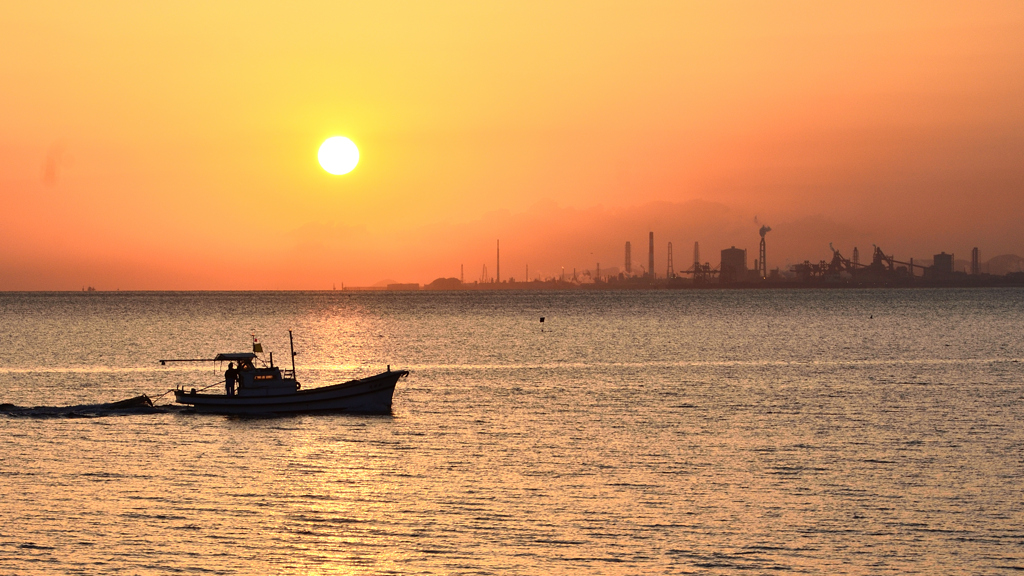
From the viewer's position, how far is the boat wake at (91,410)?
190 feet

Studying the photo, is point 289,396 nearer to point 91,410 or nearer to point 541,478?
point 91,410

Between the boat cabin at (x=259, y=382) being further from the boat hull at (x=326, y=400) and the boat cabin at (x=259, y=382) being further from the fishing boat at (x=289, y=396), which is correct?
the boat hull at (x=326, y=400)

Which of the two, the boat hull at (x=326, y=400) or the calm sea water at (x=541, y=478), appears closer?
the calm sea water at (x=541, y=478)

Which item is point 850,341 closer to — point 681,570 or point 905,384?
point 905,384

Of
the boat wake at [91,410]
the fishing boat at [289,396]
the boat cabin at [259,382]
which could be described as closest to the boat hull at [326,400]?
the fishing boat at [289,396]

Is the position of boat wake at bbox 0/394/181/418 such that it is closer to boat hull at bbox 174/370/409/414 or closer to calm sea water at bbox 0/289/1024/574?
calm sea water at bbox 0/289/1024/574

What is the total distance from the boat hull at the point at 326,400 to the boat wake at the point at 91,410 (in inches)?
148

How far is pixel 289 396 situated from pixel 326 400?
2231 mm

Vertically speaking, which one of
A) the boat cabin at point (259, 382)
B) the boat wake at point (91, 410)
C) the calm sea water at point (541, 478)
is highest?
the boat cabin at point (259, 382)

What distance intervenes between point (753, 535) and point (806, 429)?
896 inches

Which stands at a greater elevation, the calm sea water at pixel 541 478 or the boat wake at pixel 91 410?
the boat wake at pixel 91 410

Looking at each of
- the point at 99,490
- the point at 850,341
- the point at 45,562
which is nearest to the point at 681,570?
the point at 45,562

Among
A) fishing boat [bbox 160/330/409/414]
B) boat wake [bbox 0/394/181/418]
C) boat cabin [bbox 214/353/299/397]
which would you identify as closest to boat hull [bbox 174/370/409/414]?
fishing boat [bbox 160/330/409/414]

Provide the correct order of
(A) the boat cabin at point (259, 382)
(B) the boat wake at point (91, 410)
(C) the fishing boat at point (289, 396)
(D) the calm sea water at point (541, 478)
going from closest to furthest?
(D) the calm sea water at point (541, 478) < (B) the boat wake at point (91, 410) < (C) the fishing boat at point (289, 396) < (A) the boat cabin at point (259, 382)
